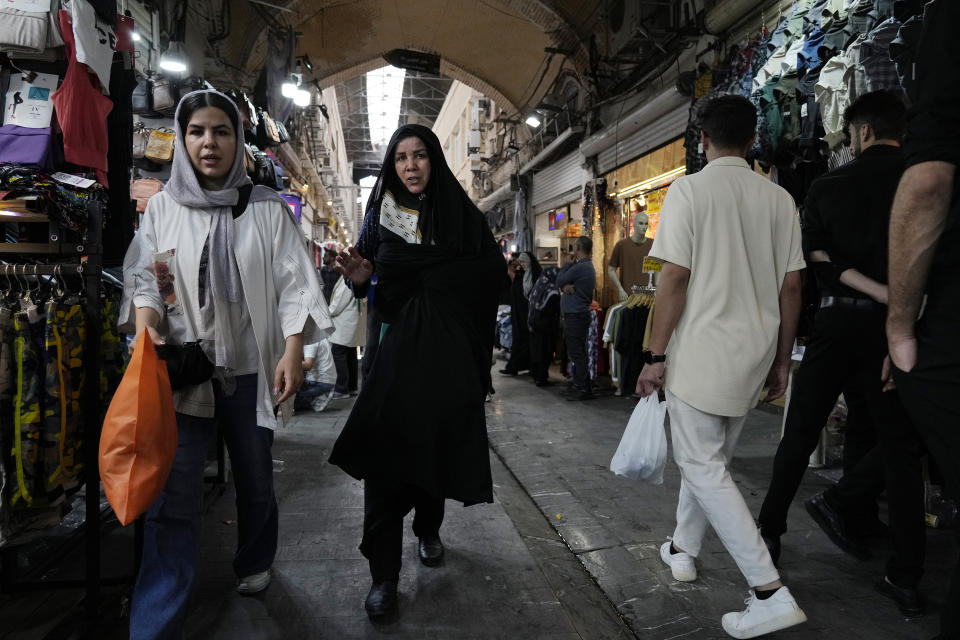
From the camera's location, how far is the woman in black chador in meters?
2.05

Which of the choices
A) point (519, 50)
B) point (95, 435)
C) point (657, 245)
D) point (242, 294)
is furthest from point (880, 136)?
point (519, 50)

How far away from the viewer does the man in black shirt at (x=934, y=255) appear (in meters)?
1.23

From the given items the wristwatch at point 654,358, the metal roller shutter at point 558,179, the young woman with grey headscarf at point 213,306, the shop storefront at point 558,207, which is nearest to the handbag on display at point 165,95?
the young woman with grey headscarf at point 213,306

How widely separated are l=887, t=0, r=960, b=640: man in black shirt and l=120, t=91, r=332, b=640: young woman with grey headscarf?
1777mm

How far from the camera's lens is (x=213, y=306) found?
6.35 ft

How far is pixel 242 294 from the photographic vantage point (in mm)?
2004

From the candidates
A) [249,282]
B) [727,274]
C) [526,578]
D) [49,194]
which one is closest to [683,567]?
[526,578]

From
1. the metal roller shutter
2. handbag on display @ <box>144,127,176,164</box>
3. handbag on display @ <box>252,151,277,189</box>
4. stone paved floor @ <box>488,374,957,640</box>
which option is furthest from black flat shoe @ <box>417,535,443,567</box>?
the metal roller shutter

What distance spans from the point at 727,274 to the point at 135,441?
204cm

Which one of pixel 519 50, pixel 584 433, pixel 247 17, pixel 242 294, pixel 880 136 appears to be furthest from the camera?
pixel 519 50

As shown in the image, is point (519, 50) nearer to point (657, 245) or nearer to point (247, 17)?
point (247, 17)

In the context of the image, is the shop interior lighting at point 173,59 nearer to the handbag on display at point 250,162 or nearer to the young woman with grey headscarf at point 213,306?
the handbag on display at point 250,162

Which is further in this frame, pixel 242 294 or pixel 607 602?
pixel 607 602

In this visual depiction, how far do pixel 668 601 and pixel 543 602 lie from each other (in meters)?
0.51
